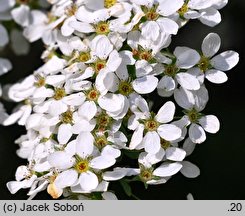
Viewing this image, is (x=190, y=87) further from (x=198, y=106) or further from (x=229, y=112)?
(x=229, y=112)

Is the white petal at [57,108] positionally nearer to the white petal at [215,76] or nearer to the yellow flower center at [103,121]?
the yellow flower center at [103,121]

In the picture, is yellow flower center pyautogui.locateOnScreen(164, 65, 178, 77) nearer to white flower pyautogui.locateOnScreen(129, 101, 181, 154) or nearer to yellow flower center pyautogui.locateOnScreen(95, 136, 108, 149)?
white flower pyautogui.locateOnScreen(129, 101, 181, 154)

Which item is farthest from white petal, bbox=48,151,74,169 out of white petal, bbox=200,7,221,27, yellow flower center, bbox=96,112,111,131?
white petal, bbox=200,7,221,27

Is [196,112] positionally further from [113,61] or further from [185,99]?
[113,61]

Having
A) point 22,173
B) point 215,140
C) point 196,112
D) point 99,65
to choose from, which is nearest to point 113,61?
point 99,65

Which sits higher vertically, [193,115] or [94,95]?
[94,95]
